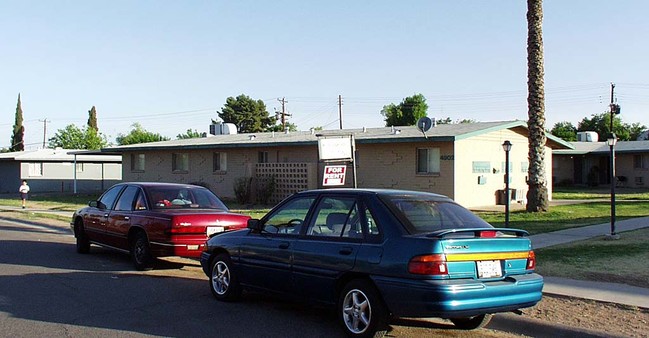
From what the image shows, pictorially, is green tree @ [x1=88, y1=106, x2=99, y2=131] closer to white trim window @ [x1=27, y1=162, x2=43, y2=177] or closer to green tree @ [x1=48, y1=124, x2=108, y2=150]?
green tree @ [x1=48, y1=124, x2=108, y2=150]

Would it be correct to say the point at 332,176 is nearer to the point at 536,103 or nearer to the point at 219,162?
the point at 536,103

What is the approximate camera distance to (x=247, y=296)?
930 centimetres

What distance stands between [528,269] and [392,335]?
63.6 inches

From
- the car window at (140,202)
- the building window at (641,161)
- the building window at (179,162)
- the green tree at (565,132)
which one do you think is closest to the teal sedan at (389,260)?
the car window at (140,202)

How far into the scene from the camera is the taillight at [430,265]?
6.25m

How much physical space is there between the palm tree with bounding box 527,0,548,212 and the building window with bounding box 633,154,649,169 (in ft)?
70.3

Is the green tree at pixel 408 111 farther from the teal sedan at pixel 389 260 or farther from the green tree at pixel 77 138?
the teal sedan at pixel 389 260

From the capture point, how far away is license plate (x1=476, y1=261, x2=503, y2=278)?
6520 millimetres

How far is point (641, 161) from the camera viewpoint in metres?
39.5

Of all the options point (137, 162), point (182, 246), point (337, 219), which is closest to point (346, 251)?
point (337, 219)

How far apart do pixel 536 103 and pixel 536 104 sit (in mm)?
32

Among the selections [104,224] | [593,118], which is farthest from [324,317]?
[593,118]

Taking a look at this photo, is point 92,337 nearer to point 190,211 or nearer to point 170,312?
point 170,312

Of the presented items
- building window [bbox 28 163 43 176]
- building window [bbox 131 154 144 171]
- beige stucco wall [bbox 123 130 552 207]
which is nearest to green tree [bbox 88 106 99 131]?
building window [bbox 28 163 43 176]
